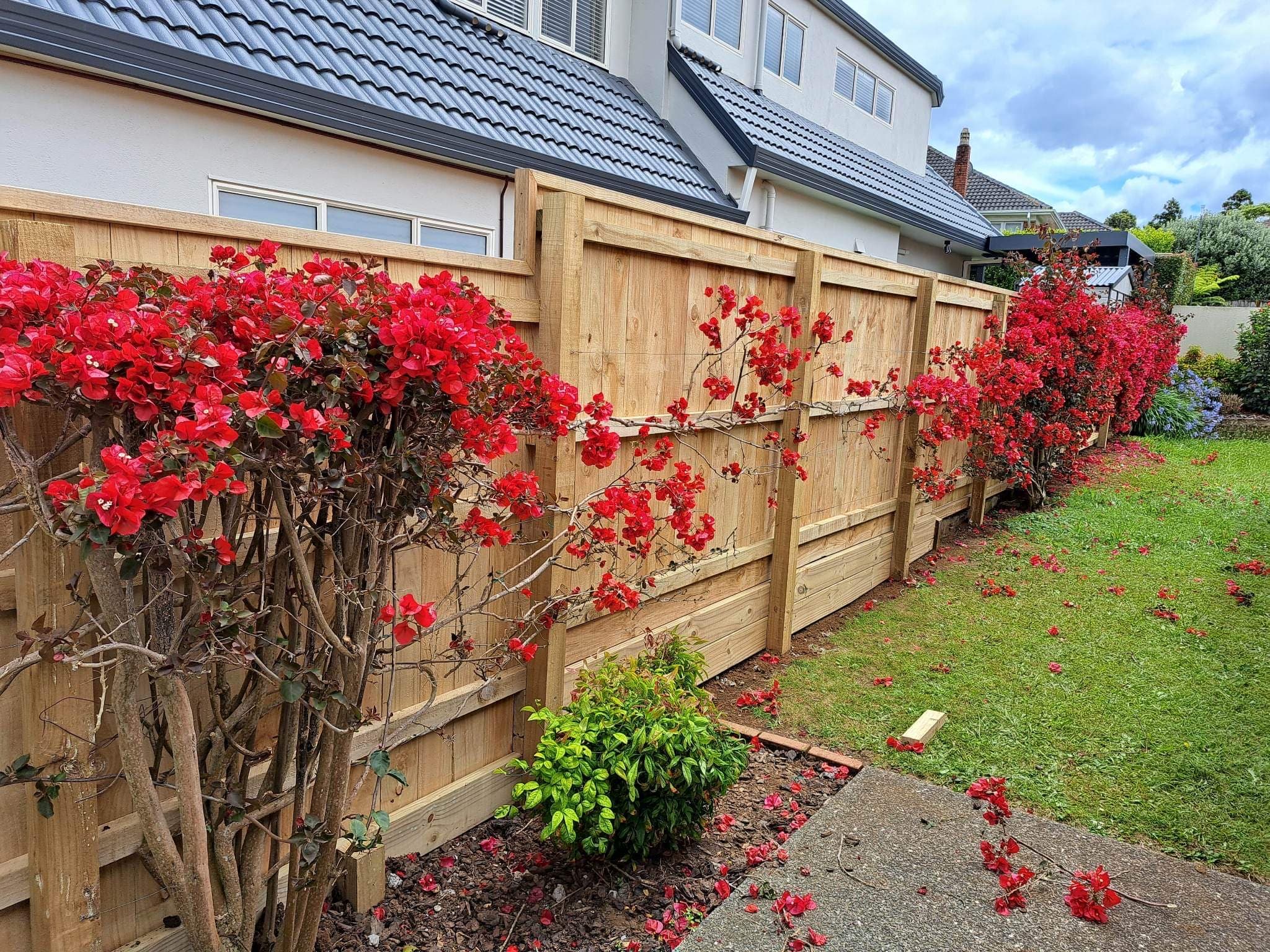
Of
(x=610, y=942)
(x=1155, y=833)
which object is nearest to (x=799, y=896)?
(x=610, y=942)

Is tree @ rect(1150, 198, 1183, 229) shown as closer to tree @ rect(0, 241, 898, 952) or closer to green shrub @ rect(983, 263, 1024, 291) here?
green shrub @ rect(983, 263, 1024, 291)

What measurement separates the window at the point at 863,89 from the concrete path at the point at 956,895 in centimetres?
1353

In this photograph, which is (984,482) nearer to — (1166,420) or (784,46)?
(784,46)

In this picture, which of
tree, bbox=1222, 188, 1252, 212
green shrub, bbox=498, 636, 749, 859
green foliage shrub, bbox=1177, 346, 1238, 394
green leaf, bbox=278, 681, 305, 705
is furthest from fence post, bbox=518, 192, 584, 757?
tree, bbox=1222, 188, 1252, 212

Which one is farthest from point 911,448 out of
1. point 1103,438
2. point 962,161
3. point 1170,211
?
point 1170,211

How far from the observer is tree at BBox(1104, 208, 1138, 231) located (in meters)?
42.7

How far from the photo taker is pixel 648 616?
152 inches

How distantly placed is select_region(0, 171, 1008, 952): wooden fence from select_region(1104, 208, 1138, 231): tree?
43475 mm

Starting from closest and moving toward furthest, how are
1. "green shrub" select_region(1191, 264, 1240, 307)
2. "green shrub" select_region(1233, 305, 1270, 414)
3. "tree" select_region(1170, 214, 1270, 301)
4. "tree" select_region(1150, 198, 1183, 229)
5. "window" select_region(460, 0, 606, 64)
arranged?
"window" select_region(460, 0, 606, 64)
"green shrub" select_region(1233, 305, 1270, 414)
"green shrub" select_region(1191, 264, 1240, 307)
"tree" select_region(1170, 214, 1270, 301)
"tree" select_region(1150, 198, 1183, 229)

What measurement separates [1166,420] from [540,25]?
473 inches

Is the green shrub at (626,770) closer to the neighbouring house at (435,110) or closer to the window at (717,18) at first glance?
the neighbouring house at (435,110)

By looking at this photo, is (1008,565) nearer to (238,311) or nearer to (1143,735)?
(1143,735)

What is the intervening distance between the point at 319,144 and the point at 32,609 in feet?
16.4

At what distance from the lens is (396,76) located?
6.75 meters
